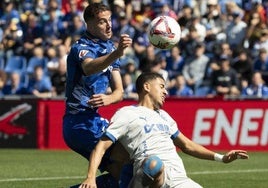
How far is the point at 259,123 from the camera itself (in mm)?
21000

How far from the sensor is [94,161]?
8570mm

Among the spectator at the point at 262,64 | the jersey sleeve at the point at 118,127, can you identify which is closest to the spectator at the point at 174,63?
the spectator at the point at 262,64

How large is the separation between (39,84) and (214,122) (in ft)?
14.4

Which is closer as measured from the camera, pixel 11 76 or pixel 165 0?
pixel 11 76

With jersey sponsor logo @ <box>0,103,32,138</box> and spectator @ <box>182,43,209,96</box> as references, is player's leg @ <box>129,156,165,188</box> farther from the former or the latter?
spectator @ <box>182,43,209,96</box>

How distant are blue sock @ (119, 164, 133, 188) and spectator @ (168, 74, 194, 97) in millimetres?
13336

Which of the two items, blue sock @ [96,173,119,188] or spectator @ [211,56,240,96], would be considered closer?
blue sock @ [96,173,119,188]

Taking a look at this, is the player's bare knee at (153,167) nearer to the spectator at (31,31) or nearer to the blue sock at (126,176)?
the blue sock at (126,176)

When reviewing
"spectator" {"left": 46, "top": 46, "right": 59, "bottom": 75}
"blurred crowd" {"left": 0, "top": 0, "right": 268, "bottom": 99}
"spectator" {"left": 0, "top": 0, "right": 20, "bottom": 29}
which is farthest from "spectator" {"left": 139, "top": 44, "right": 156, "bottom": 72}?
"spectator" {"left": 0, "top": 0, "right": 20, "bottom": 29}

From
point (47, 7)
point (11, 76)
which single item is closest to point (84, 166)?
point (11, 76)

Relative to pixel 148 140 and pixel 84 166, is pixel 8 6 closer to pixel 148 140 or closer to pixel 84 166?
pixel 84 166

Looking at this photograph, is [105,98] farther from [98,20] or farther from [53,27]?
[53,27]

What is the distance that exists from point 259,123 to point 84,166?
541 cm

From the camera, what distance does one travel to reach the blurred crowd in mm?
22625
